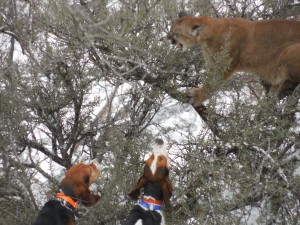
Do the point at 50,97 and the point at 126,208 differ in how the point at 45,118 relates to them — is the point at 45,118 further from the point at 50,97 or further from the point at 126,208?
the point at 126,208

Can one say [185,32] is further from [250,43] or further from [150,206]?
[150,206]

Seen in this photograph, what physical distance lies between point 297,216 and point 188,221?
3.58ft

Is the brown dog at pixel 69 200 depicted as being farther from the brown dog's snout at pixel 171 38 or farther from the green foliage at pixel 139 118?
the brown dog's snout at pixel 171 38

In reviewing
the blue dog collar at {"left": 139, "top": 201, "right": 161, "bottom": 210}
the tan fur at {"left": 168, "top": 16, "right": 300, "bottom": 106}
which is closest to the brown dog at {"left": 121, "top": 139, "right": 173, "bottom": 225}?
the blue dog collar at {"left": 139, "top": 201, "right": 161, "bottom": 210}

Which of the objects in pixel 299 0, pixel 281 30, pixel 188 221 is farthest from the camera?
pixel 299 0

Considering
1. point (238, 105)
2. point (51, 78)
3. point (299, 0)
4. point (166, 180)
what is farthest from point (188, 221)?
point (299, 0)

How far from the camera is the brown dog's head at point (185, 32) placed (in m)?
6.11

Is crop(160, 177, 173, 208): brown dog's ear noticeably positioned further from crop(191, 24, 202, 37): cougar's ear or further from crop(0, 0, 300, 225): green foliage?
crop(191, 24, 202, 37): cougar's ear

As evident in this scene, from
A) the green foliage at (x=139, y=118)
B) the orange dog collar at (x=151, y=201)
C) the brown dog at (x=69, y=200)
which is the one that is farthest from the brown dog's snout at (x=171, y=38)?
the orange dog collar at (x=151, y=201)

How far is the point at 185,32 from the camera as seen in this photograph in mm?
6148

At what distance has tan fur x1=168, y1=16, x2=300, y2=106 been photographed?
19.0ft

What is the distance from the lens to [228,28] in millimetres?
6027

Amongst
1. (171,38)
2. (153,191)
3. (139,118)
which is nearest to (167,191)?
(153,191)

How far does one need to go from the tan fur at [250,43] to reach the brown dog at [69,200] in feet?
4.95
